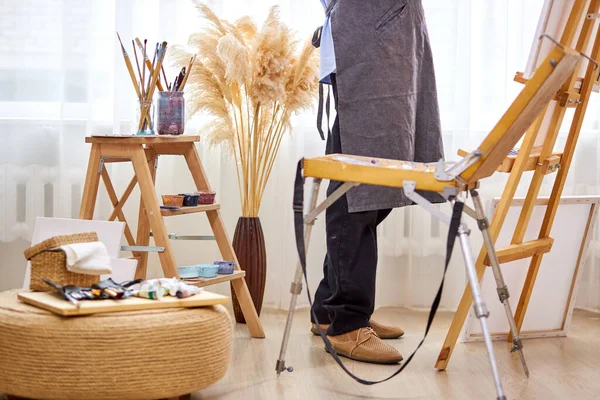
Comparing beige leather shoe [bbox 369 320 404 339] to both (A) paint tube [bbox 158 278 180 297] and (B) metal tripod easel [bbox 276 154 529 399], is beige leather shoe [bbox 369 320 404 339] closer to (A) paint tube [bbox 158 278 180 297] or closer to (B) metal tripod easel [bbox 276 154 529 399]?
(B) metal tripod easel [bbox 276 154 529 399]

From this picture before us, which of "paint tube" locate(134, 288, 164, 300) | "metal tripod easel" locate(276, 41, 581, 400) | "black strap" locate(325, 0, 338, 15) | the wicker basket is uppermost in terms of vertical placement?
"black strap" locate(325, 0, 338, 15)

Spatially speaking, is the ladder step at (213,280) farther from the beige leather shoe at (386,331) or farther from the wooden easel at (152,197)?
the beige leather shoe at (386,331)

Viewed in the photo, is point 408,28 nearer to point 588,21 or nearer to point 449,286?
point 588,21

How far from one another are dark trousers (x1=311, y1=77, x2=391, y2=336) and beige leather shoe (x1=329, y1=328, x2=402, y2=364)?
2 cm

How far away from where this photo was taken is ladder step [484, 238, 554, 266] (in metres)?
2.18

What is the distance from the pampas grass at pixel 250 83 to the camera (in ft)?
8.63

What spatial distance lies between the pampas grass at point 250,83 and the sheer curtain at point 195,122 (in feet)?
0.64

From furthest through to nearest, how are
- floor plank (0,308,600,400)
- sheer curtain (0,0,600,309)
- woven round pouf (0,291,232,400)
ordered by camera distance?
1. sheer curtain (0,0,600,309)
2. floor plank (0,308,600,400)
3. woven round pouf (0,291,232,400)

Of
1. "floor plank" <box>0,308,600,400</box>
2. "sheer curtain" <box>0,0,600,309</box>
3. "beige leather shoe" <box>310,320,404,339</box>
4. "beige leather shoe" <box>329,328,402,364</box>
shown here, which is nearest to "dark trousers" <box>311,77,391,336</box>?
"beige leather shoe" <box>329,328,402,364</box>

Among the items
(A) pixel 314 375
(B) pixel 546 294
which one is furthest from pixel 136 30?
(B) pixel 546 294

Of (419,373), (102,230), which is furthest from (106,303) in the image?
(419,373)

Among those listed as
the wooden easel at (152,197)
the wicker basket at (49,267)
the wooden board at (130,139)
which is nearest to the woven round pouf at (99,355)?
the wicker basket at (49,267)

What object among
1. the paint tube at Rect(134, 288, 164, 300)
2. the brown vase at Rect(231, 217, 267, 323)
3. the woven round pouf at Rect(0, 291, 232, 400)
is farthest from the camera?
the brown vase at Rect(231, 217, 267, 323)

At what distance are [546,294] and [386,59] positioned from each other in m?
0.97
